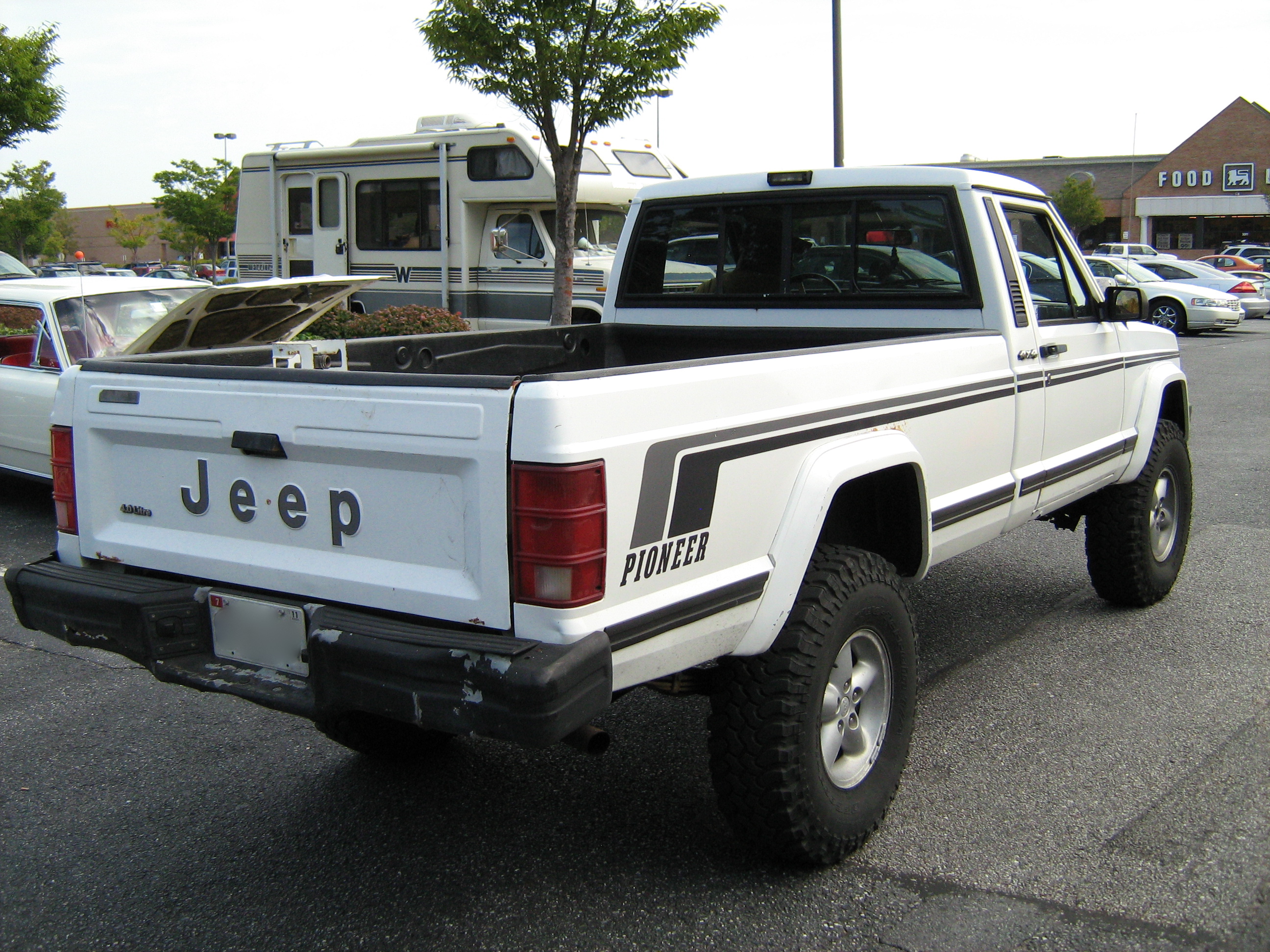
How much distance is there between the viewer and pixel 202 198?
5272cm

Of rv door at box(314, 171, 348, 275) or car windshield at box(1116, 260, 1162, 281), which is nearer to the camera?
rv door at box(314, 171, 348, 275)

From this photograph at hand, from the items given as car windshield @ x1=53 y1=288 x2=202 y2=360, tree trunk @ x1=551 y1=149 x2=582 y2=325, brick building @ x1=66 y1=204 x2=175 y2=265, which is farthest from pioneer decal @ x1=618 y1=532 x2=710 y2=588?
brick building @ x1=66 y1=204 x2=175 y2=265

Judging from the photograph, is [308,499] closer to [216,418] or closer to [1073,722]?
[216,418]

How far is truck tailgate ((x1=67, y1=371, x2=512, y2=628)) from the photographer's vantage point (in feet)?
8.14

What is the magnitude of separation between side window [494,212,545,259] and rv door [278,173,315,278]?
2.94 meters

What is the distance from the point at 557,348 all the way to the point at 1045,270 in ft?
6.68

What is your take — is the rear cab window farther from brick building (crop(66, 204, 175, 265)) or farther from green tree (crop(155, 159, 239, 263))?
brick building (crop(66, 204, 175, 265))

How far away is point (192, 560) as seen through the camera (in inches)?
118

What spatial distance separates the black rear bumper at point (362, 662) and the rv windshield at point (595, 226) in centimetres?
1078

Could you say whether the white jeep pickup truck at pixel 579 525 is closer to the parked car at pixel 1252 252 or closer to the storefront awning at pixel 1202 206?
the parked car at pixel 1252 252

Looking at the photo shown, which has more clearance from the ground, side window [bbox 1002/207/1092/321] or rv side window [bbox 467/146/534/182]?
rv side window [bbox 467/146/534/182]

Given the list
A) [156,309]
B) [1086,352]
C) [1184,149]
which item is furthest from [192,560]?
[1184,149]

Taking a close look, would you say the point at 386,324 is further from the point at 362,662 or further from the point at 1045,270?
the point at 362,662

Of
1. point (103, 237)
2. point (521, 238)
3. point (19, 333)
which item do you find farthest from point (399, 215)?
point (103, 237)
